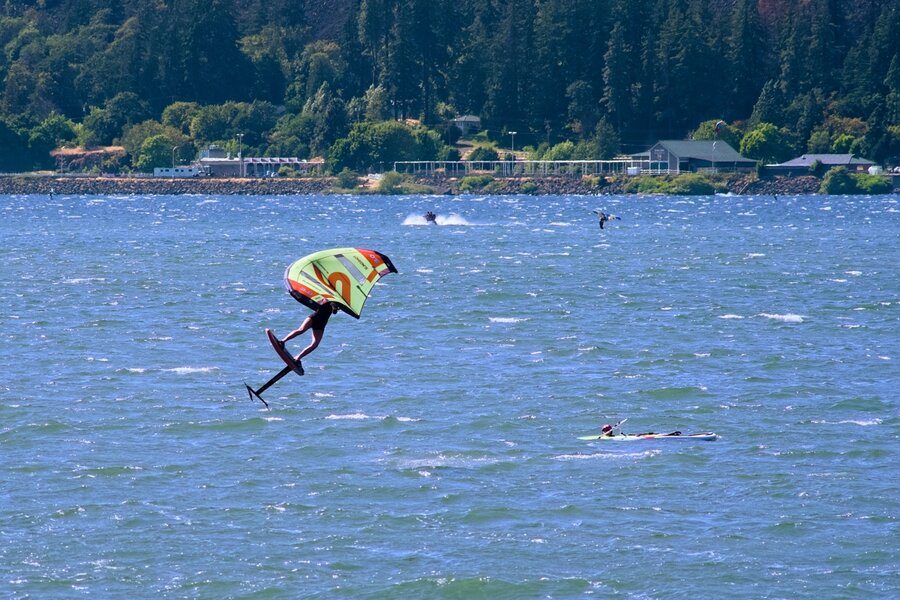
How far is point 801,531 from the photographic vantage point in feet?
88.9

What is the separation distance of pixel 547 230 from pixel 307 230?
19.0 metres

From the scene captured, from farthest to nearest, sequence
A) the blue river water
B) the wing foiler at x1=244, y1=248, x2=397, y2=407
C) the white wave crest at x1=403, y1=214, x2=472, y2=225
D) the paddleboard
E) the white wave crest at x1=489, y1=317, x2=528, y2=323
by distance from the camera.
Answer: the white wave crest at x1=403, y1=214, x2=472, y2=225
the white wave crest at x1=489, y1=317, x2=528, y2=323
the paddleboard
the blue river water
the wing foiler at x1=244, y1=248, x2=397, y2=407

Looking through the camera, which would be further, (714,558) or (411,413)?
(411,413)

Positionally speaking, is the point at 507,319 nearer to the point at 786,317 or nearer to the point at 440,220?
the point at 786,317

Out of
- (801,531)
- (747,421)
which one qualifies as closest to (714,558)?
(801,531)

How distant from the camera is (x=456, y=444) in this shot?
110 ft

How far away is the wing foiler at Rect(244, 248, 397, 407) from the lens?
74.3 ft

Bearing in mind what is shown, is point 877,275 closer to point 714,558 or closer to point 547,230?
point 547,230

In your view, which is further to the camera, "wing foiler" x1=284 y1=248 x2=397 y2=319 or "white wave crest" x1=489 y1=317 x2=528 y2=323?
"white wave crest" x1=489 y1=317 x2=528 y2=323

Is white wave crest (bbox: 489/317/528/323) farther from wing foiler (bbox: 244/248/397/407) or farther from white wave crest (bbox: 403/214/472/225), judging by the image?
white wave crest (bbox: 403/214/472/225)

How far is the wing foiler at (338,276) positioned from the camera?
2264 cm

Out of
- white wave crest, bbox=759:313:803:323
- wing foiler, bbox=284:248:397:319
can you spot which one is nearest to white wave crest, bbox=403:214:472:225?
white wave crest, bbox=759:313:803:323

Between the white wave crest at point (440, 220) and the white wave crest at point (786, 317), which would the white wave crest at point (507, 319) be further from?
Answer: the white wave crest at point (440, 220)

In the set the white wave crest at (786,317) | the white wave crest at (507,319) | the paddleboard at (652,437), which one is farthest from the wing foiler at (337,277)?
the white wave crest at (786,317)
